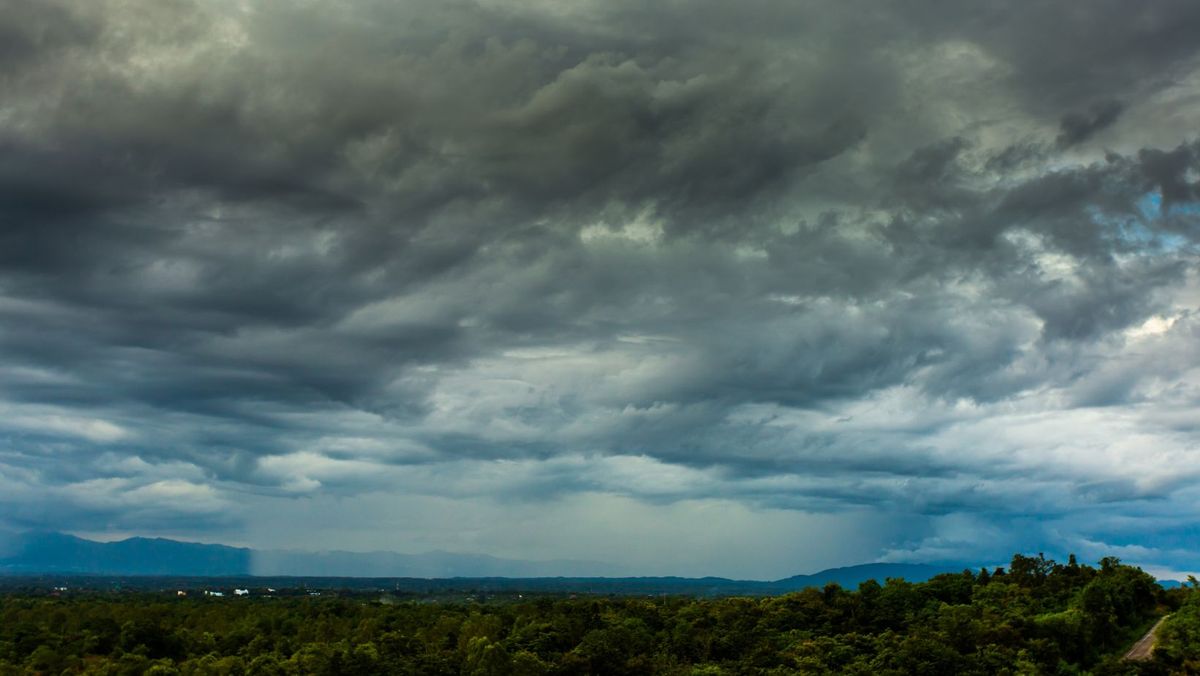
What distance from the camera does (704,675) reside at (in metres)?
117

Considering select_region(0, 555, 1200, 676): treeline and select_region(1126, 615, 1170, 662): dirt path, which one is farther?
select_region(1126, 615, 1170, 662): dirt path

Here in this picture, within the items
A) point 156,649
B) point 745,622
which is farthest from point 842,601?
point 156,649

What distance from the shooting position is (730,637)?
14338 centimetres

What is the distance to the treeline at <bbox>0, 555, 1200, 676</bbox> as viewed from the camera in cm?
11838

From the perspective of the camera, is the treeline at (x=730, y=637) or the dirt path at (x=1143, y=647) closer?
the treeline at (x=730, y=637)

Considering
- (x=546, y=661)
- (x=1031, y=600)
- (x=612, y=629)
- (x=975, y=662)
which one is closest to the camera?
(x=975, y=662)

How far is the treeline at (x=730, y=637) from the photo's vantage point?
11838 cm

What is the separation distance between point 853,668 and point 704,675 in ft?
59.3

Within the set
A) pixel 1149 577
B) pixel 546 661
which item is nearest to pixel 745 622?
pixel 546 661

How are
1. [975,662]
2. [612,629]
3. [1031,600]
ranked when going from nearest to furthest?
[975,662] → [612,629] → [1031,600]

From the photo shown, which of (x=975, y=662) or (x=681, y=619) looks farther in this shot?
(x=681, y=619)

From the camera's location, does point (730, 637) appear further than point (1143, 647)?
Yes

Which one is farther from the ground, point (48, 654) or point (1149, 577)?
point (1149, 577)

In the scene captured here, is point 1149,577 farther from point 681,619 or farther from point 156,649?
point 156,649
